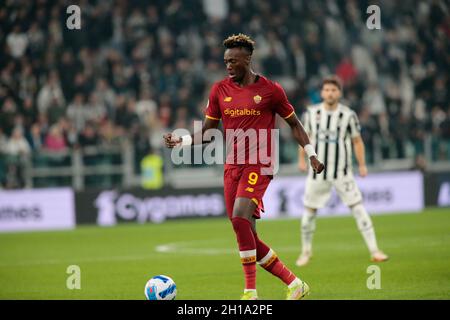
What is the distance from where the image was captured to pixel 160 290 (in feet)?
27.9

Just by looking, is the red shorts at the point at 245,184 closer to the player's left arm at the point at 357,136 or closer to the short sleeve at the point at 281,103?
the short sleeve at the point at 281,103

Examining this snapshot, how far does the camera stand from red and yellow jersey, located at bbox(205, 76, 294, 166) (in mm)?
8414

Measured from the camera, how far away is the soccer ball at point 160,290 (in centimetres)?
848

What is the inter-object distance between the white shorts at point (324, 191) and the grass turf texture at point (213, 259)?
805mm

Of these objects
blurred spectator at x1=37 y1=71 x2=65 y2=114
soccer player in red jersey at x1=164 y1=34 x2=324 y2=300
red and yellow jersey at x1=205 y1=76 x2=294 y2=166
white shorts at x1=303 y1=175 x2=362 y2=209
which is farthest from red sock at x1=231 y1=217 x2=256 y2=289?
blurred spectator at x1=37 y1=71 x2=65 y2=114

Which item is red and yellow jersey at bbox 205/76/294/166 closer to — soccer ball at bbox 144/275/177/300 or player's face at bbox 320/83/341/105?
soccer ball at bbox 144/275/177/300

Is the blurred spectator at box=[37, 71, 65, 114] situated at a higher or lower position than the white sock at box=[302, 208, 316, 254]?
higher

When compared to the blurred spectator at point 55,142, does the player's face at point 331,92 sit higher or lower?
higher

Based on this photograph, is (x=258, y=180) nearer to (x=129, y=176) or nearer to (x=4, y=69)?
(x=129, y=176)

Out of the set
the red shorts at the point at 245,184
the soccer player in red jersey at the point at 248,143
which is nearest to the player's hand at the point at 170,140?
the soccer player in red jersey at the point at 248,143

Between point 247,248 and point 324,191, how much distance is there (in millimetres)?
3993

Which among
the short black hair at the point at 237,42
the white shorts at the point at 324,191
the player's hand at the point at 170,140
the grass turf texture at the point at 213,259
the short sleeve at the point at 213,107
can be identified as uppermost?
the short black hair at the point at 237,42

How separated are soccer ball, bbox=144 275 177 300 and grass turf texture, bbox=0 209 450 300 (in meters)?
0.61

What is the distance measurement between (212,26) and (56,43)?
14.0ft
